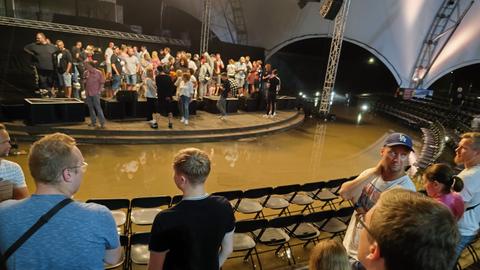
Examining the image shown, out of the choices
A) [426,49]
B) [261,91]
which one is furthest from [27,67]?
[426,49]

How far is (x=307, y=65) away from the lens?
27797 mm

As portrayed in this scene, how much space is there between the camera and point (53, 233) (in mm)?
1553

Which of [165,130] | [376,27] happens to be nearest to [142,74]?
[165,130]

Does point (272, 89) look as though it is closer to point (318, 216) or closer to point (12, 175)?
point (318, 216)

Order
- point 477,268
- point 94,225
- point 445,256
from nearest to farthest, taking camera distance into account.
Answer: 1. point 445,256
2. point 94,225
3. point 477,268

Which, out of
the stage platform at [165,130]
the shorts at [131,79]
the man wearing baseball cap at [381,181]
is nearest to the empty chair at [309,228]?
the man wearing baseball cap at [381,181]

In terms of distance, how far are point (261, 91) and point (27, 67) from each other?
11.3m

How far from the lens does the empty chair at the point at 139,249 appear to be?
321 centimetres

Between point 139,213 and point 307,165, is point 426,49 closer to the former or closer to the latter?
point 307,165

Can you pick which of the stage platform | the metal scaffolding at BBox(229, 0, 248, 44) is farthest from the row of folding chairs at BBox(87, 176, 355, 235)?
the metal scaffolding at BBox(229, 0, 248, 44)

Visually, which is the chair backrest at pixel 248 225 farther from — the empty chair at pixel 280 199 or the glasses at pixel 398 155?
the glasses at pixel 398 155

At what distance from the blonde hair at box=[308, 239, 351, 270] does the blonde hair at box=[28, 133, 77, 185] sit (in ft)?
5.45

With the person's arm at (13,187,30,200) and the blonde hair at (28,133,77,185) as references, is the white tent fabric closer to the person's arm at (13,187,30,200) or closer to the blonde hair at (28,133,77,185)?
the person's arm at (13,187,30,200)

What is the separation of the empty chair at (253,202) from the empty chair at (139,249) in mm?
1571
